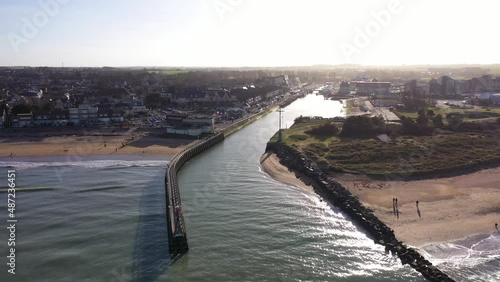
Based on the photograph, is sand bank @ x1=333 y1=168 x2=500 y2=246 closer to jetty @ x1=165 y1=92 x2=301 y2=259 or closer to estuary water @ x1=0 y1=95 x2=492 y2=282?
estuary water @ x1=0 y1=95 x2=492 y2=282

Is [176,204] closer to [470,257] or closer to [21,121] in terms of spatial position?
[470,257]

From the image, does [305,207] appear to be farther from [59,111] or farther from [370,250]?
[59,111]

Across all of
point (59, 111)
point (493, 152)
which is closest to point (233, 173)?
point (493, 152)

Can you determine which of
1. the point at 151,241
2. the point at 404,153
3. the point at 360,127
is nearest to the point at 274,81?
the point at 360,127

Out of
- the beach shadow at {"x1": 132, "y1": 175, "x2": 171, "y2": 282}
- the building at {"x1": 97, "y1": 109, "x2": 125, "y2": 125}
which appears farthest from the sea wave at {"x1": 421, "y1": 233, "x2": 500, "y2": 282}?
the building at {"x1": 97, "y1": 109, "x2": 125, "y2": 125}

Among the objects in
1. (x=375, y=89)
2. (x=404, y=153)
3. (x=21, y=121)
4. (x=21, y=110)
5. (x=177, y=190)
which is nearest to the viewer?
(x=177, y=190)

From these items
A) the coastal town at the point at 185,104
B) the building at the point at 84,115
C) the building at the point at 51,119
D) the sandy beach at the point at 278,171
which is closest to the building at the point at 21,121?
the coastal town at the point at 185,104
